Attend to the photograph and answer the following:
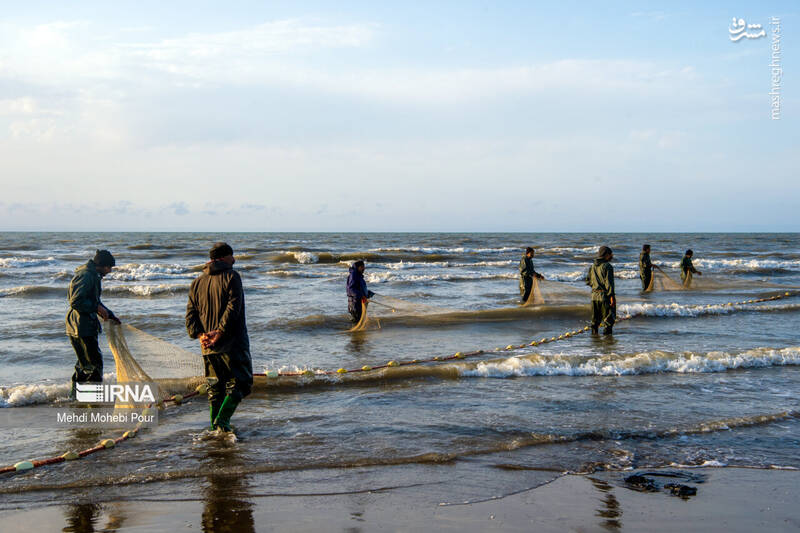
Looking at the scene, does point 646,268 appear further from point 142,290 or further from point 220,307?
point 220,307

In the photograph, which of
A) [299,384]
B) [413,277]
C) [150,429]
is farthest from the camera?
[413,277]

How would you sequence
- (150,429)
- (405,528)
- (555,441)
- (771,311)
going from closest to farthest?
(405,528)
(555,441)
(150,429)
(771,311)

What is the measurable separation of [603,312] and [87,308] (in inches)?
329

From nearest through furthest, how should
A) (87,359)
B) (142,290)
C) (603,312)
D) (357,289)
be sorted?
(87,359), (603,312), (357,289), (142,290)

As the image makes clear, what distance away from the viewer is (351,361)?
31.9 feet

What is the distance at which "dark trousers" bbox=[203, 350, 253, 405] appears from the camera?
5.34m

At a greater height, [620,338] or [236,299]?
[236,299]

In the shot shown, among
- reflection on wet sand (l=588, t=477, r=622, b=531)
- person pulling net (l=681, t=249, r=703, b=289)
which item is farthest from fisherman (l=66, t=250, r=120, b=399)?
person pulling net (l=681, t=249, r=703, b=289)

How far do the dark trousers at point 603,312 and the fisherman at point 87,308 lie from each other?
7.97m

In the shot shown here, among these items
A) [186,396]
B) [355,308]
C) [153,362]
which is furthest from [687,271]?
[153,362]

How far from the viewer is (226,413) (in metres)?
5.65

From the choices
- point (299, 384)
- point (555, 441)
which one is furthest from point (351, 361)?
point (555, 441)

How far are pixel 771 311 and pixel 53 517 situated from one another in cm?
1617

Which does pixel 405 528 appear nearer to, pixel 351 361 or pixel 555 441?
pixel 555 441
